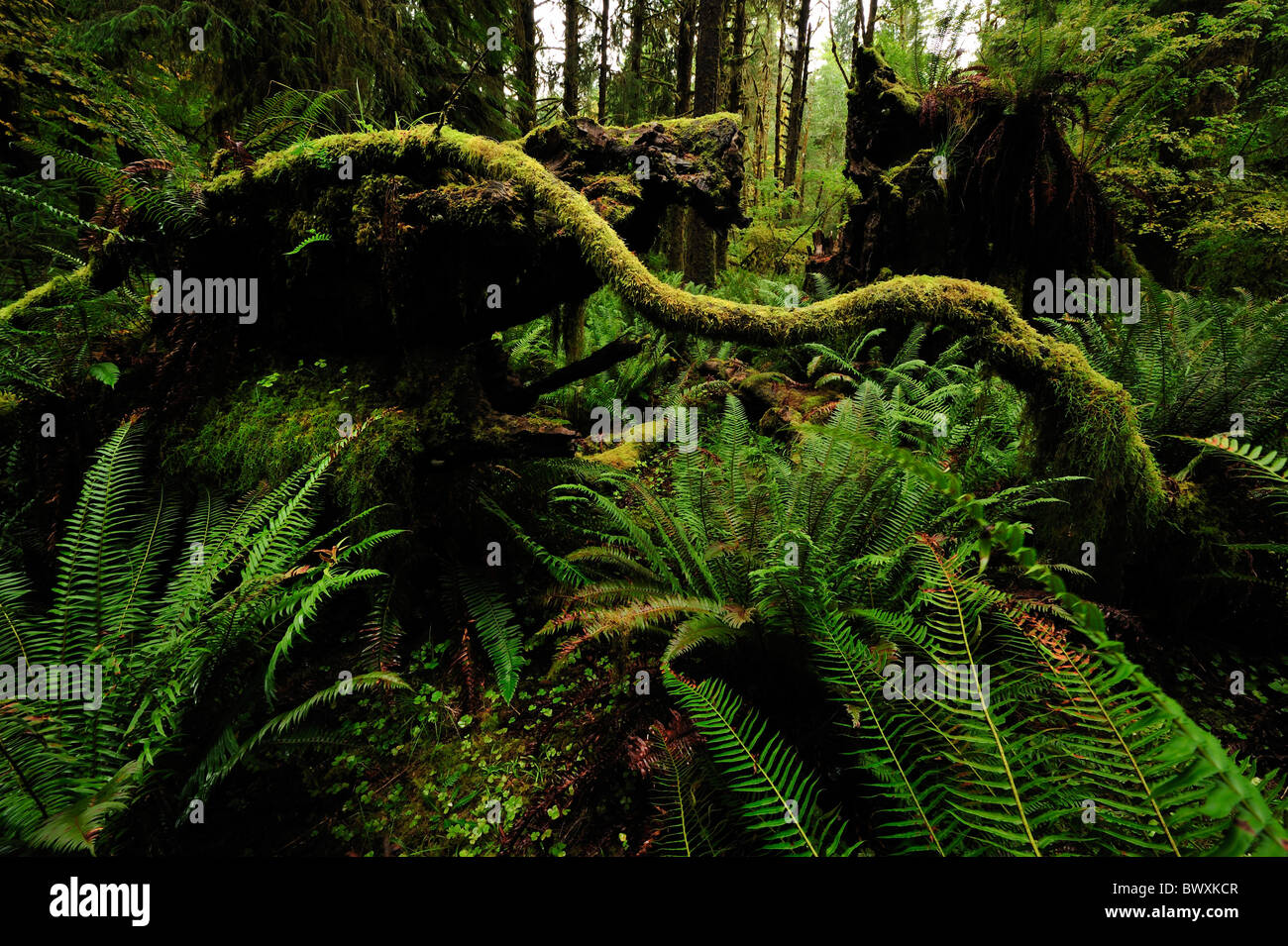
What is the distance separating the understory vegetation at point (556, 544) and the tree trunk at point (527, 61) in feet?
22.8

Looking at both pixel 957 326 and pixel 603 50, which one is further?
pixel 603 50

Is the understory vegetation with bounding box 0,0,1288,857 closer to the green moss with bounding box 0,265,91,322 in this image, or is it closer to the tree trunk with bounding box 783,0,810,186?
the green moss with bounding box 0,265,91,322

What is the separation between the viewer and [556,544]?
9.34 ft

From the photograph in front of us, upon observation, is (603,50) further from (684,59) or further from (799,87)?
(799,87)

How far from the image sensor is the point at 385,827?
67.3 inches

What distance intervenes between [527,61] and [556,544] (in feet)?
37.6

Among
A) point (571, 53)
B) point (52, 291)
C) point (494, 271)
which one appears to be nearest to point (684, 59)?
point (571, 53)

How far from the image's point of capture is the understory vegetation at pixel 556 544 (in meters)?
1.46

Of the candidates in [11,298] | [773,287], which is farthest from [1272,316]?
[11,298]

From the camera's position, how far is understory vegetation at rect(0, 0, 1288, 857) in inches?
57.6

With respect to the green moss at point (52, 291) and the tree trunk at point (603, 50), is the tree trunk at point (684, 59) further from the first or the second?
the green moss at point (52, 291)

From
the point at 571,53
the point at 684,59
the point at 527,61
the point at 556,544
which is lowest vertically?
the point at 556,544

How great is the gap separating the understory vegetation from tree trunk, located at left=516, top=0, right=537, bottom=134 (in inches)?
274
